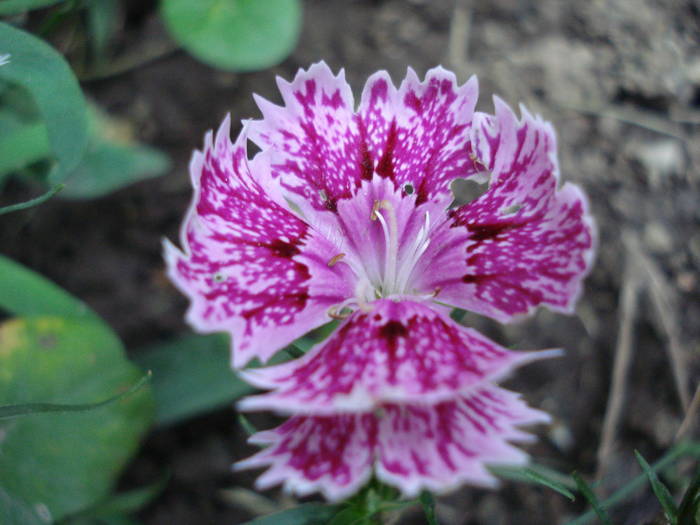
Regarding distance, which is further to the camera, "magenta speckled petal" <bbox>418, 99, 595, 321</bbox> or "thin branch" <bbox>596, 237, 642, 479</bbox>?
"thin branch" <bbox>596, 237, 642, 479</bbox>

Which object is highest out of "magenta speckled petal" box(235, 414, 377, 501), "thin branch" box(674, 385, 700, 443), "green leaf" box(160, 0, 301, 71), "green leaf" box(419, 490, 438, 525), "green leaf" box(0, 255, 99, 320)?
"green leaf" box(160, 0, 301, 71)

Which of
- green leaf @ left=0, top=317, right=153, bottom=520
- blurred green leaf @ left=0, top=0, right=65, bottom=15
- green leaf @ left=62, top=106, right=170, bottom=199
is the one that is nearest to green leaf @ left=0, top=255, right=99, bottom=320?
green leaf @ left=0, top=317, right=153, bottom=520

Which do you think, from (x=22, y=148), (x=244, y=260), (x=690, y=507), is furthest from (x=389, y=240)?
(x=22, y=148)

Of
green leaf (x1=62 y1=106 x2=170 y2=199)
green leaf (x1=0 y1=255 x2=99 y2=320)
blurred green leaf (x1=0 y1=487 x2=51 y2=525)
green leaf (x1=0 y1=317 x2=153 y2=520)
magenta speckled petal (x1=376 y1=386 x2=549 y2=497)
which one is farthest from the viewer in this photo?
green leaf (x1=62 y1=106 x2=170 y2=199)

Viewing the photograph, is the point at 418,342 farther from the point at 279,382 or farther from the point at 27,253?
the point at 27,253

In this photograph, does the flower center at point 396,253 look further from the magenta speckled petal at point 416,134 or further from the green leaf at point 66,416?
the green leaf at point 66,416

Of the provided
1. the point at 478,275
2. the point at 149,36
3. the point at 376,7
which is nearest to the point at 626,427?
the point at 478,275

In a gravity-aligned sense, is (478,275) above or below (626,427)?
above

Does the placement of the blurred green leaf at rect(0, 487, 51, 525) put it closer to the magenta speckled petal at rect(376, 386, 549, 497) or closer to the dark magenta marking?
the magenta speckled petal at rect(376, 386, 549, 497)
